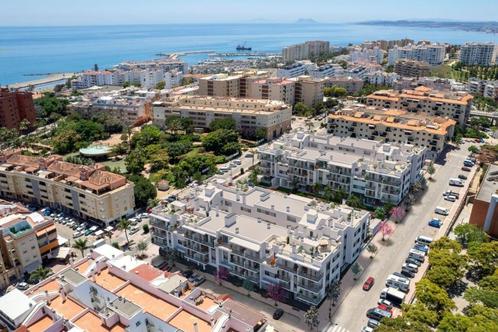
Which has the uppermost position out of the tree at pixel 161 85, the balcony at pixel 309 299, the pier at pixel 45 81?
the tree at pixel 161 85

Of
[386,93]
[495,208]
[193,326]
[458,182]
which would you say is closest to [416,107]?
[386,93]

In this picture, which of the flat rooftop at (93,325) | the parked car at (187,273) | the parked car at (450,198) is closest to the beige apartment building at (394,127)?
the parked car at (450,198)

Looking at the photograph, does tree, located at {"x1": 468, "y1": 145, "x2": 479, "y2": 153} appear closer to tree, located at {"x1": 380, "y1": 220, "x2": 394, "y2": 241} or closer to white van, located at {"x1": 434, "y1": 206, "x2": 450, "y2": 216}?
white van, located at {"x1": 434, "y1": 206, "x2": 450, "y2": 216}

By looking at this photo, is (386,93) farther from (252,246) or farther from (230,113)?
(252,246)

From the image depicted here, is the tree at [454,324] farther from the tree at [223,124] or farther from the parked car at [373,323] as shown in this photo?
the tree at [223,124]

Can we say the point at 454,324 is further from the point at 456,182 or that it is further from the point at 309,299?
the point at 456,182

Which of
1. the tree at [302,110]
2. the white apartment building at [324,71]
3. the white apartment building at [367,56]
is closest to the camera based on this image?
the tree at [302,110]
